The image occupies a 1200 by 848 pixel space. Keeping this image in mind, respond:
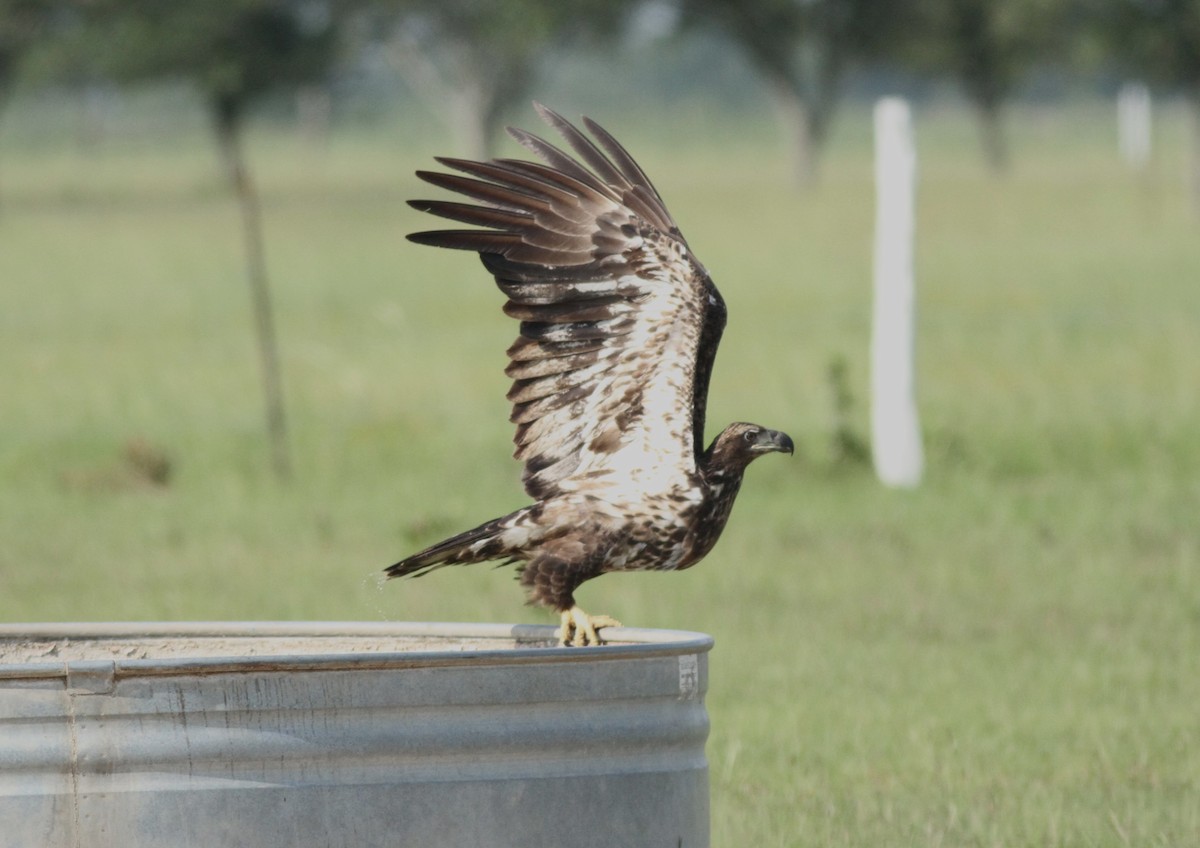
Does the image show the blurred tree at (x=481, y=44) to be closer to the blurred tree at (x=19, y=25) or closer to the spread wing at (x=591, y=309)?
the blurred tree at (x=19, y=25)

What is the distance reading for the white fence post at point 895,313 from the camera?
11.8m

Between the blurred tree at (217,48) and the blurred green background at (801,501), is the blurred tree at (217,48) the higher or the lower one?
the higher one

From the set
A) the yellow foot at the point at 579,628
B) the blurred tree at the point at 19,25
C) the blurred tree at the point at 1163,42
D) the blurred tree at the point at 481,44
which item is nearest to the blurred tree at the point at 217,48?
the blurred tree at the point at 19,25

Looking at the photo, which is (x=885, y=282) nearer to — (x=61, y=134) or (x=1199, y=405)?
(x=1199, y=405)

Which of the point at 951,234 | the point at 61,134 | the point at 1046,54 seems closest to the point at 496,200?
the point at 951,234

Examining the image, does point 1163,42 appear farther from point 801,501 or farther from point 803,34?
point 801,501

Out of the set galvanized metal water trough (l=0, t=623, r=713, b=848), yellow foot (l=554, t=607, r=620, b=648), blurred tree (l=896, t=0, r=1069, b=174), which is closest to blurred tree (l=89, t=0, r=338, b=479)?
blurred tree (l=896, t=0, r=1069, b=174)

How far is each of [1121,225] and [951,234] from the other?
3128 millimetres

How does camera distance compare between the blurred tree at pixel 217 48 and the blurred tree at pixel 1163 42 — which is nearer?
the blurred tree at pixel 1163 42

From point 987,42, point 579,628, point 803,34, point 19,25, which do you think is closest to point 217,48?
point 19,25

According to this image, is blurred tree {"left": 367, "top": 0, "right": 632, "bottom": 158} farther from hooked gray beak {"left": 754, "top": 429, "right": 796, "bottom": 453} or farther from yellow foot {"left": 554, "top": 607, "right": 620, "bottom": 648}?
yellow foot {"left": 554, "top": 607, "right": 620, "bottom": 648}

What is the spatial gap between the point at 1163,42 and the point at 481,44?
32.0 meters

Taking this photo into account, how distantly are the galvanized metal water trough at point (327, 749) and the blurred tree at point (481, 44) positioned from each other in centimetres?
5152

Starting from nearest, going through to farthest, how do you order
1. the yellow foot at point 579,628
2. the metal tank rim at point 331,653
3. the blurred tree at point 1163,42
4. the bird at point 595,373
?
the metal tank rim at point 331,653 → the yellow foot at point 579,628 → the bird at point 595,373 → the blurred tree at point 1163,42
